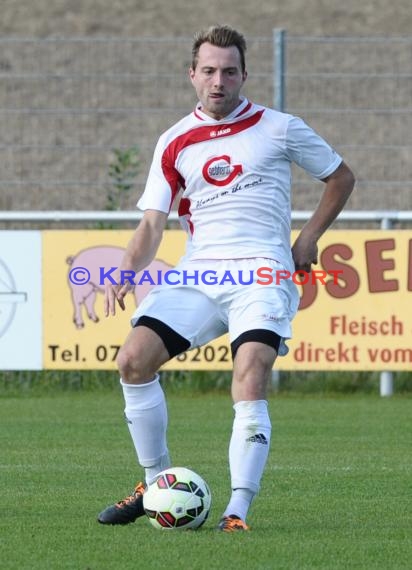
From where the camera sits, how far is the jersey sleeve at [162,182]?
691 centimetres

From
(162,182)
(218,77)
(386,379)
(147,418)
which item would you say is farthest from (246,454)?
(386,379)

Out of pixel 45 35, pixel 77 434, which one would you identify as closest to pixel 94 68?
pixel 45 35

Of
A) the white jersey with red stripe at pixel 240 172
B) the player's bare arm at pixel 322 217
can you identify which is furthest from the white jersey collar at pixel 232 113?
the player's bare arm at pixel 322 217

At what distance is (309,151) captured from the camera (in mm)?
6852

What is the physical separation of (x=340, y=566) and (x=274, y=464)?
3298mm

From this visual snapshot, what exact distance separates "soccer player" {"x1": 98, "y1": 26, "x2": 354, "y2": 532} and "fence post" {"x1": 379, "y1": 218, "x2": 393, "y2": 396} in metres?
6.12

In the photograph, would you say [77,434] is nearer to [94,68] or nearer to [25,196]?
[25,196]

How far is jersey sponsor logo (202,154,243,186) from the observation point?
6.79 metres

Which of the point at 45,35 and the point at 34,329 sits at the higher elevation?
the point at 45,35

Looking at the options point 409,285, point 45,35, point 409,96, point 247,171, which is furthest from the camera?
point 45,35

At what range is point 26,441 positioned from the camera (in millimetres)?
10172

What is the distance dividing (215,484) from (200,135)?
7.18ft

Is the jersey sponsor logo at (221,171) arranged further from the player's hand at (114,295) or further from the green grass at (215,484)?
the green grass at (215,484)
